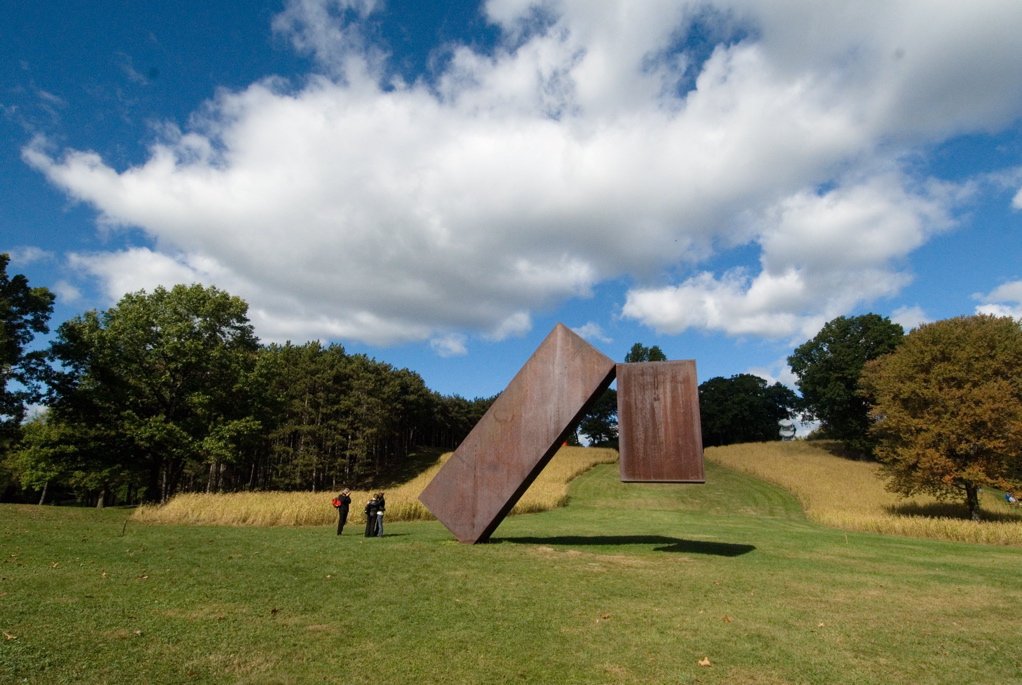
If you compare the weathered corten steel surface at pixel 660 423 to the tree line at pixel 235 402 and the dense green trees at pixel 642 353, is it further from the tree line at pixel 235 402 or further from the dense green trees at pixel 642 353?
the dense green trees at pixel 642 353

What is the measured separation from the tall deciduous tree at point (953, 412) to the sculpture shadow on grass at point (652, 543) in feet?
39.5

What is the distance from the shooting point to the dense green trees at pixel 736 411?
7425 centimetres

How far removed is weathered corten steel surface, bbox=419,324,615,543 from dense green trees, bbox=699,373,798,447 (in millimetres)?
69084

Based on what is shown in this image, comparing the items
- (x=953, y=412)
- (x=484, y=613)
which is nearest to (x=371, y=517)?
(x=484, y=613)

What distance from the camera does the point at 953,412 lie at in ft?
67.5

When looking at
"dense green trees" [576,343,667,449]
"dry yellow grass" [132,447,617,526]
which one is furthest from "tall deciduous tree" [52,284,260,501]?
"dense green trees" [576,343,667,449]

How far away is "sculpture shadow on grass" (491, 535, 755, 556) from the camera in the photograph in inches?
482

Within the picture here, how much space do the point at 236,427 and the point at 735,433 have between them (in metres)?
67.5

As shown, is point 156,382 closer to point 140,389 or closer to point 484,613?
point 140,389

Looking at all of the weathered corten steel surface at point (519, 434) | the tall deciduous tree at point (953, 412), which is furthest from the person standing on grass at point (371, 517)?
the tall deciduous tree at point (953, 412)

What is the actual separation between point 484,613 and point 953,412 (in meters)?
22.0

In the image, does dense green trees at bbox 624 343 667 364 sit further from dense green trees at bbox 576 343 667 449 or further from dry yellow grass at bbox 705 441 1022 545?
dry yellow grass at bbox 705 441 1022 545

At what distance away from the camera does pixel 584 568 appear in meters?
9.35

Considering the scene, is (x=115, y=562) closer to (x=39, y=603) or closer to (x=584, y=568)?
(x=39, y=603)
